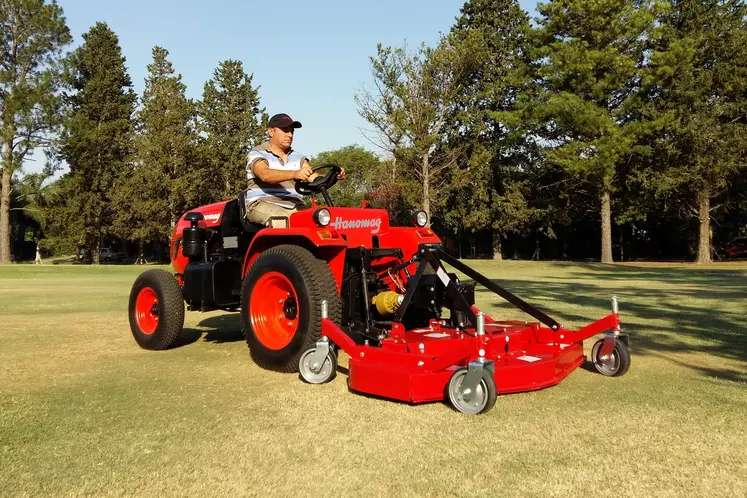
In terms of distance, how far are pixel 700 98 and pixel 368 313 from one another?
108 ft

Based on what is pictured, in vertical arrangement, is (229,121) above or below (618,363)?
above

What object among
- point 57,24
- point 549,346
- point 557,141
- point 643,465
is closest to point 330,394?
point 549,346

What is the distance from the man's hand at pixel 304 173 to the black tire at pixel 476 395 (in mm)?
2809

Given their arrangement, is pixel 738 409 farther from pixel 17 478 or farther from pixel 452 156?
pixel 452 156

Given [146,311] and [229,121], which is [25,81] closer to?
[229,121]

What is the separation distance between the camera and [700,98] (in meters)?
31.4

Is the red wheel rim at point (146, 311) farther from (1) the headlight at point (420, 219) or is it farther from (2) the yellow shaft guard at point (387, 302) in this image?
(1) the headlight at point (420, 219)

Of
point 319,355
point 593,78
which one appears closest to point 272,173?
point 319,355

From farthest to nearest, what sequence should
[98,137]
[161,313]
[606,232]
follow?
[98,137] → [606,232] → [161,313]

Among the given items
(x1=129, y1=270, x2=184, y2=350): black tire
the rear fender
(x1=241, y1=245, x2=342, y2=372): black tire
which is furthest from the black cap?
(x1=129, y1=270, x2=184, y2=350): black tire

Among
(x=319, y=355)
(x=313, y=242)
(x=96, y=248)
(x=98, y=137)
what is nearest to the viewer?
(x=319, y=355)

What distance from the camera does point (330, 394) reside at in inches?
167

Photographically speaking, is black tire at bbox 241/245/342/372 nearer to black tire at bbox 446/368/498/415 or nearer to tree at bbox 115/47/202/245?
black tire at bbox 446/368/498/415

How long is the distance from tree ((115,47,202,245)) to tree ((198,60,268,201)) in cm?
124
